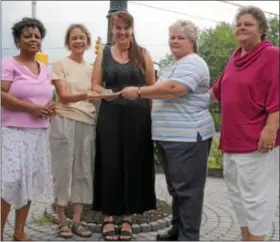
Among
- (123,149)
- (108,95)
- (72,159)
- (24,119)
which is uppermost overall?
(108,95)

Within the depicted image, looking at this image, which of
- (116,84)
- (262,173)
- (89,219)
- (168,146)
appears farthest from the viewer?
(89,219)

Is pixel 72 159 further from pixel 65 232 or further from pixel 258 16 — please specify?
pixel 258 16

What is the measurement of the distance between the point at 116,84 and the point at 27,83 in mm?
636

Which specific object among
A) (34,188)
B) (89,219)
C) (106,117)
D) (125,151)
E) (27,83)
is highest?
(27,83)

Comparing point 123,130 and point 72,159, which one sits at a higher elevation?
point 123,130

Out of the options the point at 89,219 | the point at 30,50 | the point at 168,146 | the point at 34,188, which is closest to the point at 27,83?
the point at 30,50

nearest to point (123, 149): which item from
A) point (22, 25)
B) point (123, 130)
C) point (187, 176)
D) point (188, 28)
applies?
point (123, 130)

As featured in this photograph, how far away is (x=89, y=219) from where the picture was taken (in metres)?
4.13

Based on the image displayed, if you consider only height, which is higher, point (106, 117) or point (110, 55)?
point (110, 55)

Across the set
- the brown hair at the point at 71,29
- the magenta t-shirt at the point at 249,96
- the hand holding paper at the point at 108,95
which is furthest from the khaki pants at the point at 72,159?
the magenta t-shirt at the point at 249,96

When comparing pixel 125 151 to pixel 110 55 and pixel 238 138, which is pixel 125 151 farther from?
pixel 238 138

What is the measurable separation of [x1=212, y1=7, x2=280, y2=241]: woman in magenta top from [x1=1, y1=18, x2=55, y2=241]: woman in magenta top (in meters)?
1.28

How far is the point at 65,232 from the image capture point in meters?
3.77

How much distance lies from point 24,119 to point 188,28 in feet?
4.21
